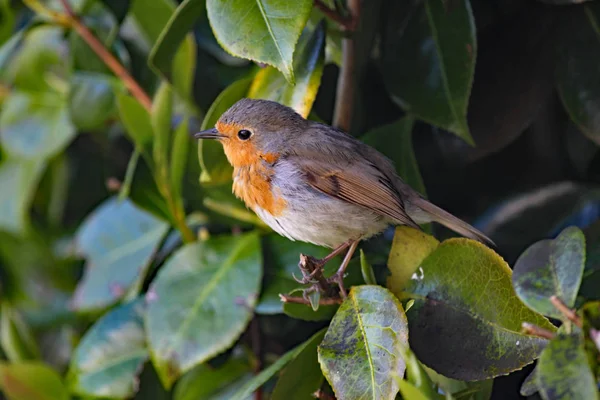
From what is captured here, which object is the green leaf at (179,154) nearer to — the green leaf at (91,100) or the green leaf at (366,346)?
the green leaf at (91,100)

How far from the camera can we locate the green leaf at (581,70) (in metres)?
1.63

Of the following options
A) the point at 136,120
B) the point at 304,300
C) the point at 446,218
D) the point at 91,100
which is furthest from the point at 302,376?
the point at 91,100

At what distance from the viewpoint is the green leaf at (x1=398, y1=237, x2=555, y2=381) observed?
1203mm

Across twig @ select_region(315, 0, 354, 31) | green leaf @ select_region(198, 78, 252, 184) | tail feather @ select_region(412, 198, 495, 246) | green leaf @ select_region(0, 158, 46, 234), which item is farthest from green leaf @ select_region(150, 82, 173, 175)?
green leaf @ select_region(0, 158, 46, 234)

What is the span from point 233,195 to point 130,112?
1.17ft

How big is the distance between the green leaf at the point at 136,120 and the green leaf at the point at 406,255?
80 centimetres

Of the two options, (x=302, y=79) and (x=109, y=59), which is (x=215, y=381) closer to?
(x=302, y=79)

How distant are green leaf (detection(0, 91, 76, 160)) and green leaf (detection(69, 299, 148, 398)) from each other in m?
0.67

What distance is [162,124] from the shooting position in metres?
1.85

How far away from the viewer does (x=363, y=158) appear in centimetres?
172

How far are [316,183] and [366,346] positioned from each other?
1.93ft

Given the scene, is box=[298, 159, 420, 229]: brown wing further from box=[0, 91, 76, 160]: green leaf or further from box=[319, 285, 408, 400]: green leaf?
box=[0, 91, 76, 160]: green leaf

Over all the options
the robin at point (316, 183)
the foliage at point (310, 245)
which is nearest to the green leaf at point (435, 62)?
the foliage at point (310, 245)

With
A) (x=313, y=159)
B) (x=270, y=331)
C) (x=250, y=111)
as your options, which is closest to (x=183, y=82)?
(x=250, y=111)
